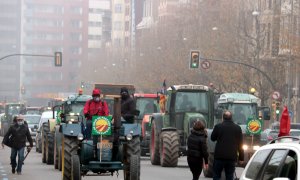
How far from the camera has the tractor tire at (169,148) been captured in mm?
31797

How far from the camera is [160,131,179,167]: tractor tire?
3180 centimetres

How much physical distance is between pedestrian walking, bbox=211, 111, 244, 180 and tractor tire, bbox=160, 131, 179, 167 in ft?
38.2

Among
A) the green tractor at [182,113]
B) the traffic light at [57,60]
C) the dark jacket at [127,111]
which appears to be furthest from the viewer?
the traffic light at [57,60]

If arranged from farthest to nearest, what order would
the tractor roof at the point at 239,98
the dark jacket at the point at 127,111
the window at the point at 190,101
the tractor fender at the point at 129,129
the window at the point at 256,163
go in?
the tractor roof at the point at 239,98
the window at the point at 190,101
the dark jacket at the point at 127,111
the tractor fender at the point at 129,129
the window at the point at 256,163

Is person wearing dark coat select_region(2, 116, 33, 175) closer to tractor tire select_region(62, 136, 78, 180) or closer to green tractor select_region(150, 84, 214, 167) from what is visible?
green tractor select_region(150, 84, 214, 167)

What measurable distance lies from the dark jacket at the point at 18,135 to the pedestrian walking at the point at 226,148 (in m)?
12.4

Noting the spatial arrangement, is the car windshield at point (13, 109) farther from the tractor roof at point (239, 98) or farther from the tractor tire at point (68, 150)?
the tractor tire at point (68, 150)

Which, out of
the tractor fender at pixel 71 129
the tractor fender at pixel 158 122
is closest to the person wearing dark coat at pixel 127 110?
the tractor fender at pixel 71 129

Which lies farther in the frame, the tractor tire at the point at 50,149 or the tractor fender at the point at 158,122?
the tractor tire at the point at 50,149

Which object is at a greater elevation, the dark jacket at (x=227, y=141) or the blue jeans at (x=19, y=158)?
the dark jacket at (x=227, y=141)

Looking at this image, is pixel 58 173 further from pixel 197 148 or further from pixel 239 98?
pixel 239 98

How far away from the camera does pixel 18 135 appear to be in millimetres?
31703

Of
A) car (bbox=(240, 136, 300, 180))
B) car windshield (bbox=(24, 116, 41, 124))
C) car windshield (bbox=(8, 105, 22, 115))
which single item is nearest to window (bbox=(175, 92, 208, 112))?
car (bbox=(240, 136, 300, 180))

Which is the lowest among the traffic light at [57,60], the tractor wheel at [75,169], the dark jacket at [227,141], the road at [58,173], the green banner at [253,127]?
the road at [58,173]
